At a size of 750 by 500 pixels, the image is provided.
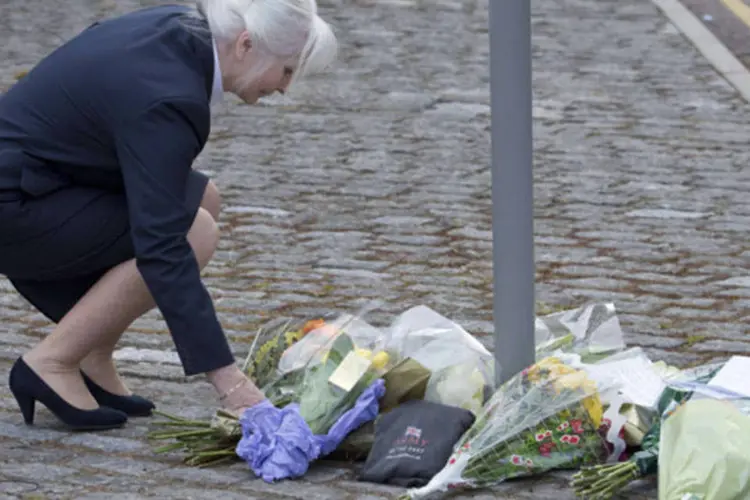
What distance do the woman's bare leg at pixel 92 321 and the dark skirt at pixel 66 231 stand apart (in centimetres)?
6

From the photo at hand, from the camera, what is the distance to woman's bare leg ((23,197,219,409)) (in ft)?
13.8

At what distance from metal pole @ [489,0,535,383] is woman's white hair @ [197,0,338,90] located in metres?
0.40

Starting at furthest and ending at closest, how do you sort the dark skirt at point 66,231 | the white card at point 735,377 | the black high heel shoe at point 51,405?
1. the black high heel shoe at point 51,405
2. the dark skirt at point 66,231
3. the white card at point 735,377

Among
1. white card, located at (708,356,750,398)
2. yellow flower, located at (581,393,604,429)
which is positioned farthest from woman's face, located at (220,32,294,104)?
white card, located at (708,356,750,398)

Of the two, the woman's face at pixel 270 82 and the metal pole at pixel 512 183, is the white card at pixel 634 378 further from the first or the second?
the woman's face at pixel 270 82

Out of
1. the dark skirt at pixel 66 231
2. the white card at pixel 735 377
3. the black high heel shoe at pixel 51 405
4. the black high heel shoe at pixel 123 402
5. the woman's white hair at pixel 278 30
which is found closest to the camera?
the white card at pixel 735 377

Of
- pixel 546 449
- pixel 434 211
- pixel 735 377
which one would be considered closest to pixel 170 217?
pixel 546 449

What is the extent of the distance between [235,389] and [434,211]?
3187mm

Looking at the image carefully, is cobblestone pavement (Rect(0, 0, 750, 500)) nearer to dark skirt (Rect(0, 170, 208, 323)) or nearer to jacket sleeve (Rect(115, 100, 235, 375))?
jacket sleeve (Rect(115, 100, 235, 375))

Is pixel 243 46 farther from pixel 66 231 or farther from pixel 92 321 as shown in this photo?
pixel 92 321

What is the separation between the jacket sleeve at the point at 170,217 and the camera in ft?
12.6

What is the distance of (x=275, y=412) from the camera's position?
393 centimetres

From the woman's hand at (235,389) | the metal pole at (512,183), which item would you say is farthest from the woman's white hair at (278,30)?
the woman's hand at (235,389)

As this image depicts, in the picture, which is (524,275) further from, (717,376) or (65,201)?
(65,201)
